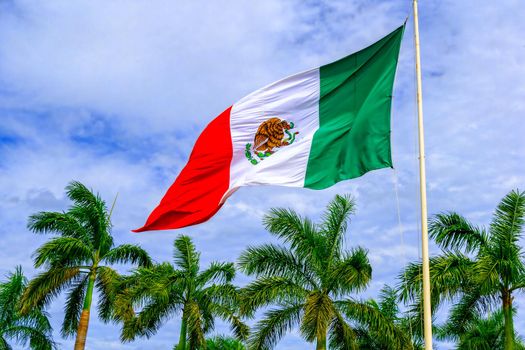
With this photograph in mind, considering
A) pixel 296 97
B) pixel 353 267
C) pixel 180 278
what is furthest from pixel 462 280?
pixel 180 278

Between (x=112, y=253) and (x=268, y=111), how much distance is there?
20260 mm

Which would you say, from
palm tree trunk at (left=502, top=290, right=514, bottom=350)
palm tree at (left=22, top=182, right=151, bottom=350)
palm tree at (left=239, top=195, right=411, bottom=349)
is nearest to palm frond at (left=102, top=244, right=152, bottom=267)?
palm tree at (left=22, top=182, right=151, bottom=350)

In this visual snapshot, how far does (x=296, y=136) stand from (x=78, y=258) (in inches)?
802

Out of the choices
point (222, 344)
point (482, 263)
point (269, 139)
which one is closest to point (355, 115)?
point (269, 139)

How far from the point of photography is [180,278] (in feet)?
103

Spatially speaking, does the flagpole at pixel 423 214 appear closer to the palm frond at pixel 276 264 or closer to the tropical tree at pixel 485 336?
the palm frond at pixel 276 264

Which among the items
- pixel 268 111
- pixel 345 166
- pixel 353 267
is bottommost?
pixel 345 166

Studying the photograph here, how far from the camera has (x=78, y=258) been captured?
32.8 m

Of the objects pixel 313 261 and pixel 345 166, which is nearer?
pixel 345 166

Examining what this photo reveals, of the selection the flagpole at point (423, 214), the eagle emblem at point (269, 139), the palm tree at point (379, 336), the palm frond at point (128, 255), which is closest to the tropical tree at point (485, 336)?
the palm tree at point (379, 336)

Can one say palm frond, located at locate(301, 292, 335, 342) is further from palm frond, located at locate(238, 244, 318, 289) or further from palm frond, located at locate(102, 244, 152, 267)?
palm frond, located at locate(102, 244, 152, 267)

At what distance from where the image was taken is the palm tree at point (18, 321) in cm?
3475

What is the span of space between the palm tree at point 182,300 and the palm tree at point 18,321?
516 centimetres

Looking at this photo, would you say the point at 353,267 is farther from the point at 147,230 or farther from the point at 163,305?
the point at 147,230
